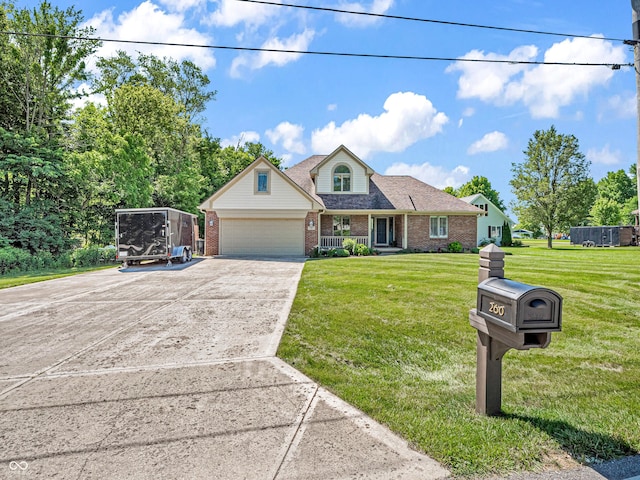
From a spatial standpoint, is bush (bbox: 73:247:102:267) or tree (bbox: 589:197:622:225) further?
tree (bbox: 589:197:622:225)

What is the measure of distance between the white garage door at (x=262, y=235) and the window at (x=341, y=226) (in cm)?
267

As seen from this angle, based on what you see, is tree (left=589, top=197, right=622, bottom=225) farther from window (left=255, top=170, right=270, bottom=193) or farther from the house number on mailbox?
the house number on mailbox

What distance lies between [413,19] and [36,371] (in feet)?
30.8

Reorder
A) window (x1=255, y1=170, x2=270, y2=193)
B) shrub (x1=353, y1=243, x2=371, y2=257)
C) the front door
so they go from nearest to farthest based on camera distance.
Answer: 1. window (x1=255, y1=170, x2=270, y2=193)
2. shrub (x1=353, y1=243, x2=371, y2=257)
3. the front door

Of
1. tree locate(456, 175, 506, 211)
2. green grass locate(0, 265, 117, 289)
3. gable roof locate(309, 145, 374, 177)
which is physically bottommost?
green grass locate(0, 265, 117, 289)

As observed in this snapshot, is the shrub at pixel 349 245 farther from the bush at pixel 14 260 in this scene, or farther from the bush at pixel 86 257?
the bush at pixel 14 260

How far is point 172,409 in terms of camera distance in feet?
10.8

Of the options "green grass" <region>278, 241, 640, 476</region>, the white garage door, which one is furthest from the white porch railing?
"green grass" <region>278, 241, 640, 476</region>

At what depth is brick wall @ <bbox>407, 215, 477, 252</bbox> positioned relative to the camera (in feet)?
74.6

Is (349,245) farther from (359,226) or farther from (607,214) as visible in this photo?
(607,214)

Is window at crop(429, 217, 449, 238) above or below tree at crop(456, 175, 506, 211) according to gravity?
below

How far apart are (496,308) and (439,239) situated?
21.1 m

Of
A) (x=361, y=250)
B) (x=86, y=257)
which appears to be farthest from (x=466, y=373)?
(x=86, y=257)

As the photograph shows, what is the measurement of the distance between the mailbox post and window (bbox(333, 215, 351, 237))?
19.2m
